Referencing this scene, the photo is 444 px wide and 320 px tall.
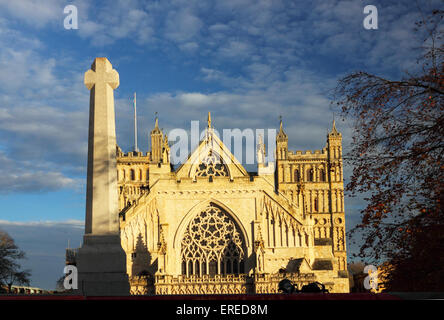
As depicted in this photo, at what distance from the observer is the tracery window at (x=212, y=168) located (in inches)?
1706

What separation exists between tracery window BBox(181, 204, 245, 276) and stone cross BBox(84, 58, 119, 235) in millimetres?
25606

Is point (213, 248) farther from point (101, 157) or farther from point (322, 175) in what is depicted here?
point (322, 175)

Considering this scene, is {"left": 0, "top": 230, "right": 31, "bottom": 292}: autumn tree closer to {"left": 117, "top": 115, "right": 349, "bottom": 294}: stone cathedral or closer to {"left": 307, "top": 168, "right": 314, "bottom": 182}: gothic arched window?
{"left": 117, "top": 115, "right": 349, "bottom": 294}: stone cathedral

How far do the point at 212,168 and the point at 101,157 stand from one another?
3008 cm

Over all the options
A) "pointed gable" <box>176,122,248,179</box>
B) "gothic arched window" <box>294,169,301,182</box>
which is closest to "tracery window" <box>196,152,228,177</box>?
"pointed gable" <box>176,122,248,179</box>

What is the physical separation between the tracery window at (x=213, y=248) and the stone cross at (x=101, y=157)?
1008 inches

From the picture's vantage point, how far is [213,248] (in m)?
39.2

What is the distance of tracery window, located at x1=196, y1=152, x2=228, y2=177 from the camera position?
43.3 meters

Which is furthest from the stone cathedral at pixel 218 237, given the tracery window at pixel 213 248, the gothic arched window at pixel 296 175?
the gothic arched window at pixel 296 175

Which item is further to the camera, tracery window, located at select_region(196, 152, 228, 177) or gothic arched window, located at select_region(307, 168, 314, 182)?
gothic arched window, located at select_region(307, 168, 314, 182)
